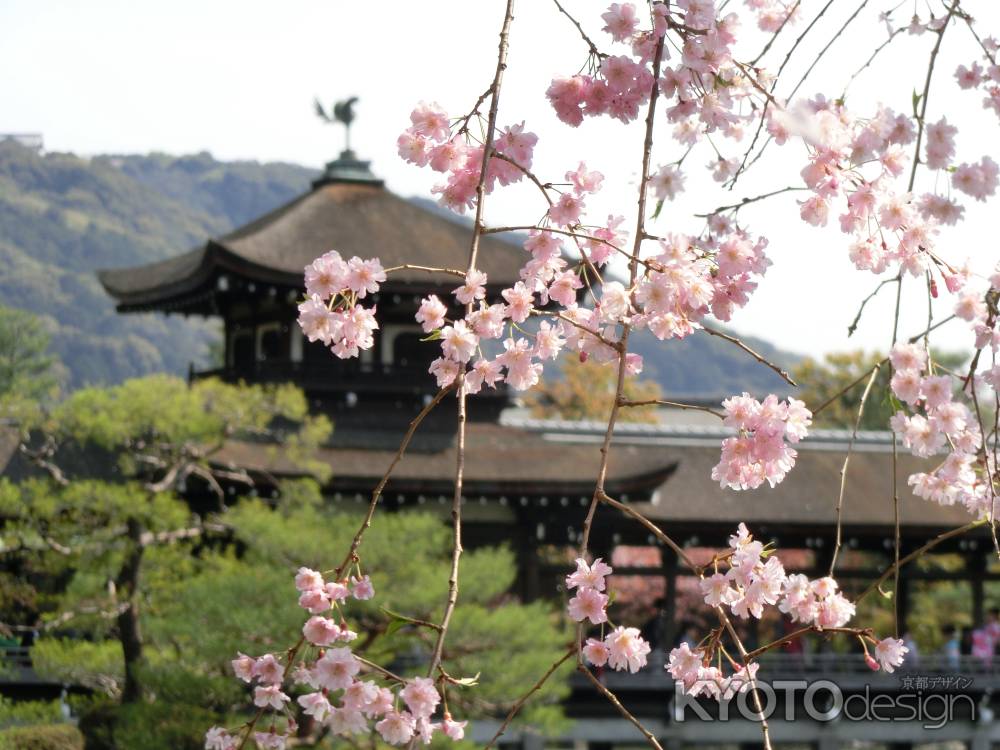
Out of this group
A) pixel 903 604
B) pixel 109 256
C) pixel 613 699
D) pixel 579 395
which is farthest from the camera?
pixel 109 256

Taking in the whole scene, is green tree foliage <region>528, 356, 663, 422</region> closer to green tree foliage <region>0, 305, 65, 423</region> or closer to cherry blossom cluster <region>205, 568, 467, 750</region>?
green tree foliage <region>0, 305, 65, 423</region>

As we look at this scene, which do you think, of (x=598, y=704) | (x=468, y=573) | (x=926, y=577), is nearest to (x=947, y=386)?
(x=468, y=573)

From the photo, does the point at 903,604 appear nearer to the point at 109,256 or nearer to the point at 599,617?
the point at 599,617

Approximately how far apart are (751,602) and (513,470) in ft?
34.4

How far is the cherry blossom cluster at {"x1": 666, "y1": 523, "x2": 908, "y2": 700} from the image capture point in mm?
2309

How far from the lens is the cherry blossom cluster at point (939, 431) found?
2576 millimetres

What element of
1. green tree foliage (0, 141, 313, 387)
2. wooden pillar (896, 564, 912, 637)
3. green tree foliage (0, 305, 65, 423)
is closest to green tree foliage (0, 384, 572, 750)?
wooden pillar (896, 564, 912, 637)

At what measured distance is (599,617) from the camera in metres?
2.25

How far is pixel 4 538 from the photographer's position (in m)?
10.5

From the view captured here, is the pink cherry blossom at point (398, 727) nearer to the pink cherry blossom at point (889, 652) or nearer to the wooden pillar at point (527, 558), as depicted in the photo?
the pink cherry blossom at point (889, 652)

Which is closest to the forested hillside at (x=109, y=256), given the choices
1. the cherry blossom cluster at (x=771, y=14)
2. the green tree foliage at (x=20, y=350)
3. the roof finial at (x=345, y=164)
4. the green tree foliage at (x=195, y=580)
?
the green tree foliage at (x=20, y=350)

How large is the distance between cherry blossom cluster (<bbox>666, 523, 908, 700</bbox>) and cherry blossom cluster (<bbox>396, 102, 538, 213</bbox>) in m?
0.71

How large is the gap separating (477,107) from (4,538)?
29.6ft

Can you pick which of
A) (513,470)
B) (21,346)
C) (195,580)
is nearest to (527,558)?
(513,470)
